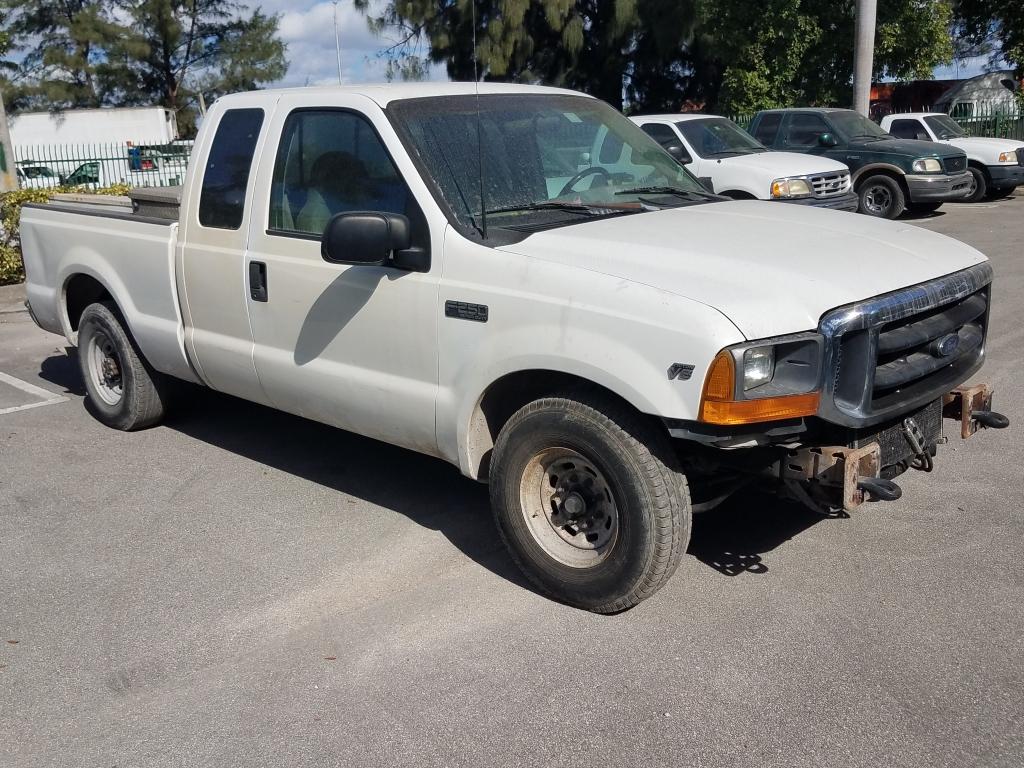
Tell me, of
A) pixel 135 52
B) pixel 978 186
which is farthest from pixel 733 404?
pixel 135 52

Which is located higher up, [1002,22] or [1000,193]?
[1002,22]

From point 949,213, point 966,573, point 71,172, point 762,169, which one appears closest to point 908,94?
point 949,213

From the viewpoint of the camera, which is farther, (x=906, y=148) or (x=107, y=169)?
(x=107, y=169)

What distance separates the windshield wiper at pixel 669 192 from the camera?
501cm

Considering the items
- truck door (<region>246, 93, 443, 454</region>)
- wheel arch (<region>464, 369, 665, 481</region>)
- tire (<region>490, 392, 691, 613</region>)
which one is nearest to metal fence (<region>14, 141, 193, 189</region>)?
truck door (<region>246, 93, 443, 454</region>)

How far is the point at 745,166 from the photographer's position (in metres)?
13.1

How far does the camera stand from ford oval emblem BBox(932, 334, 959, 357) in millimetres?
4215

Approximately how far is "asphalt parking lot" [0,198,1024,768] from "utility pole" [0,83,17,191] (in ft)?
28.3

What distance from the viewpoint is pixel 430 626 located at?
4.15 m

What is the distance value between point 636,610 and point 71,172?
20900 millimetres

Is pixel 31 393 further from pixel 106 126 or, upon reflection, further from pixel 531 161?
pixel 106 126

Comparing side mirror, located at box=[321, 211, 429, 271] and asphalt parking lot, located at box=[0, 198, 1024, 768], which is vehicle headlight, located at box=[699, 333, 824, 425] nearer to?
asphalt parking lot, located at box=[0, 198, 1024, 768]

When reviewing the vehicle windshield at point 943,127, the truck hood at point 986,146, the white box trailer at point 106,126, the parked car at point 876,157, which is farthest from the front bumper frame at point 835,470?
the white box trailer at point 106,126

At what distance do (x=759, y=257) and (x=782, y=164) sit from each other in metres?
9.85
